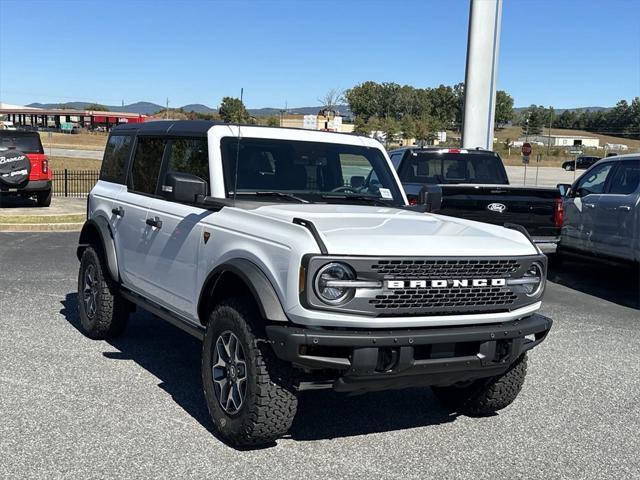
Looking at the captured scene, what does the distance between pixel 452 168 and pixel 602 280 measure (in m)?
2.99

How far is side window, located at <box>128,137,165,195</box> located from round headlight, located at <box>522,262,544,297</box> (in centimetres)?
303

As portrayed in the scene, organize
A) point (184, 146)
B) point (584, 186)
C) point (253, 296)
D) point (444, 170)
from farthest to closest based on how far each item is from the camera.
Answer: point (444, 170) → point (584, 186) → point (184, 146) → point (253, 296)

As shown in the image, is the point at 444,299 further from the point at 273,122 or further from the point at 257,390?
the point at 273,122

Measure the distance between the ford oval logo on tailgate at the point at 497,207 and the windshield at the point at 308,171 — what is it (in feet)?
15.3

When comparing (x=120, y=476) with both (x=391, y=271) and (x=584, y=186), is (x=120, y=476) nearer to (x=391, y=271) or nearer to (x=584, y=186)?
(x=391, y=271)

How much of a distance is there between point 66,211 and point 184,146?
12.9m

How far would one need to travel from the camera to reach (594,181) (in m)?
11.1

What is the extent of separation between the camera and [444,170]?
12.4 meters

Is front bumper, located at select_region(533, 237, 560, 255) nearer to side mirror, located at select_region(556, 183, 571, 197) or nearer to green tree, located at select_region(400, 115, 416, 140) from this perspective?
side mirror, located at select_region(556, 183, 571, 197)

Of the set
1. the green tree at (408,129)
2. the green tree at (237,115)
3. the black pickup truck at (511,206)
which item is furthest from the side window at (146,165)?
the green tree at (408,129)

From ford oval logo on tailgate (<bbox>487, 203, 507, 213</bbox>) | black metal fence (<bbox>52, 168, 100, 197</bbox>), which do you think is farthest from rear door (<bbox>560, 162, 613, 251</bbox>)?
black metal fence (<bbox>52, 168, 100, 197</bbox>)

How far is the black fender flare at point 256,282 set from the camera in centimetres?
400

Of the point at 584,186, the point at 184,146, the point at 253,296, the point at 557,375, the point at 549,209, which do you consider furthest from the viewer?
the point at 584,186

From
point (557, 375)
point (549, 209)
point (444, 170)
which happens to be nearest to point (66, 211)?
point (444, 170)
